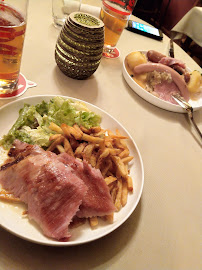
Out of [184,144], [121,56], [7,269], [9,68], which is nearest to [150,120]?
[184,144]

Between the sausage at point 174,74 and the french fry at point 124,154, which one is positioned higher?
the sausage at point 174,74

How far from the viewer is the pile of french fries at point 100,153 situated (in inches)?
36.8

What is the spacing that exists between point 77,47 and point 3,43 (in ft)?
1.45

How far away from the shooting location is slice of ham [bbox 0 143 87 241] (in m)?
0.72

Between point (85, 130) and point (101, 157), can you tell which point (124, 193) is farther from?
point (85, 130)

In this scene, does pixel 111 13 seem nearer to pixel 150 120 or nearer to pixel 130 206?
pixel 150 120

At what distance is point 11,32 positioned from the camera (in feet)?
3.22

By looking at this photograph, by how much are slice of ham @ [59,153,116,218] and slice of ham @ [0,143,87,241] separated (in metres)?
0.04

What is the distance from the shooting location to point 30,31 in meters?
1.78

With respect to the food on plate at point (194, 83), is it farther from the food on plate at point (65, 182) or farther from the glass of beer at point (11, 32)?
the glass of beer at point (11, 32)

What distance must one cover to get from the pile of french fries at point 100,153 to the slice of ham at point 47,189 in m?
0.15

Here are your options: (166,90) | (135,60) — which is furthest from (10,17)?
(166,90)

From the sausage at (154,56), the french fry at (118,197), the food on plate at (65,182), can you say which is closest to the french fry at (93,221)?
the food on plate at (65,182)

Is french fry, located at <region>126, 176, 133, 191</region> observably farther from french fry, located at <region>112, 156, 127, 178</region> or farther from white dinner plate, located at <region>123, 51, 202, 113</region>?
white dinner plate, located at <region>123, 51, 202, 113</region>
